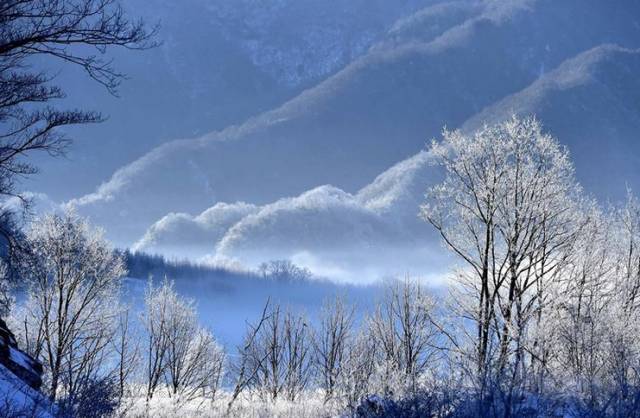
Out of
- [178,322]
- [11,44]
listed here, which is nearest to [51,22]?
[11,44]

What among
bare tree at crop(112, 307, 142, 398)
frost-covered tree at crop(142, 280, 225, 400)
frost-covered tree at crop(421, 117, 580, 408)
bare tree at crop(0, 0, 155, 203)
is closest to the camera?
bare tree at crop(0, 0, 155, 203)

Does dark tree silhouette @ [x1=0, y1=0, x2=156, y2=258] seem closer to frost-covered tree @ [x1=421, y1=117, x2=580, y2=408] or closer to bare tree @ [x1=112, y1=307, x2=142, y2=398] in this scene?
frost-covered tree @ [x1=421, y1=117, x2=580, y2=408]

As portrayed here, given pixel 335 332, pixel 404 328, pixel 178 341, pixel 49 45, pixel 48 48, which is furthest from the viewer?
pixel 178 341

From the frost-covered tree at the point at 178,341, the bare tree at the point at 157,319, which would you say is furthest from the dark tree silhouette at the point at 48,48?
the bare tree at the point at 157,319

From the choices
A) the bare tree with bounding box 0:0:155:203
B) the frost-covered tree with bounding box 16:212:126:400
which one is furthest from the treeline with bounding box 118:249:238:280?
the bare tree with bounding box 0:0:155:203

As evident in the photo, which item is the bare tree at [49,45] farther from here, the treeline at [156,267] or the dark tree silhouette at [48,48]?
the treeline at [156,267]

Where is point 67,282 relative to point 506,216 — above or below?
below

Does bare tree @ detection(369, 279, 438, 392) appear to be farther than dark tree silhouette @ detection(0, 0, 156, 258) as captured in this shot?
Yes

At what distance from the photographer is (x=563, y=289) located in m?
30.8

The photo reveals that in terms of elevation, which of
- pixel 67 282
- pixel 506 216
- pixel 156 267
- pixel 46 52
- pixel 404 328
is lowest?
pixel 46 52

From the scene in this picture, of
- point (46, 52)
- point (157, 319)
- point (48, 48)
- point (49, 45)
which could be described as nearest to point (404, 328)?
point (157, 319)

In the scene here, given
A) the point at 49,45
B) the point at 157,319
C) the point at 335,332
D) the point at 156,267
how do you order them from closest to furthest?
the point at 49,45 → the point at 335,332 → the point at 157,319 → the point at 156,267

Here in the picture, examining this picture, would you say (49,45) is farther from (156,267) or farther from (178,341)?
(156,267)

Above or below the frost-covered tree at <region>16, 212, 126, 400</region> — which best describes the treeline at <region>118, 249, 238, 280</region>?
above
